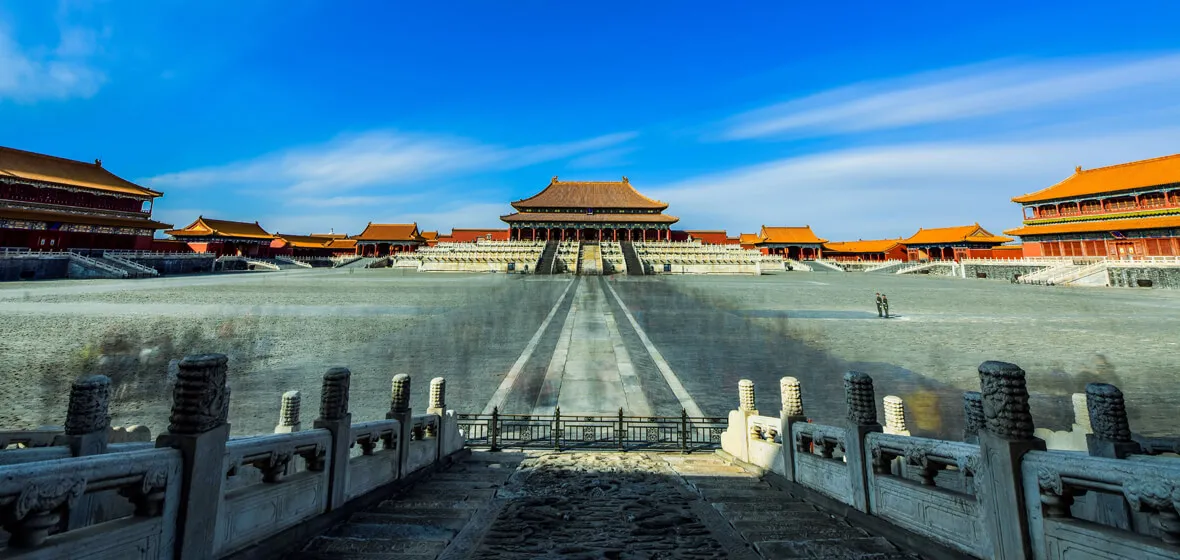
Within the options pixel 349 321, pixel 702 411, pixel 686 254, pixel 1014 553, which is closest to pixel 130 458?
pixel 1014 553

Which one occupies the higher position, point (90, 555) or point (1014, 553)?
point (90, 555)

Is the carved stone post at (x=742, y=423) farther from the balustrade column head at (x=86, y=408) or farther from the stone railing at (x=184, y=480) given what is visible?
the balustrade column head at (x=86, y=408)

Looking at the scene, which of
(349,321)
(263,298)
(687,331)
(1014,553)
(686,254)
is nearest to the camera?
(1014,553)

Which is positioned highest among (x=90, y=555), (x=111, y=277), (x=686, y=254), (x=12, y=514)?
(x=686, y=254)

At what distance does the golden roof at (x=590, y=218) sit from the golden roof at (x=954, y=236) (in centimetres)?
3521

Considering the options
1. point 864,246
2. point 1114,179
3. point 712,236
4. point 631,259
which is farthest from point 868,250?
point 631,259

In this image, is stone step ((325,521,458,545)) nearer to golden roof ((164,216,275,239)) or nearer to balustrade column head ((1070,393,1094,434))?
balustrade column head ((1070,393,1094,434))

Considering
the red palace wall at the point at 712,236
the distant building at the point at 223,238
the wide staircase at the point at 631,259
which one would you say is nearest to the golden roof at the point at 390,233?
the distant building at the point at 223,238

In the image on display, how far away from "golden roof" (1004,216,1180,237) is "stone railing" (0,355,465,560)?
60441 millimetres

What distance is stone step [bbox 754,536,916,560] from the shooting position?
11.2ft

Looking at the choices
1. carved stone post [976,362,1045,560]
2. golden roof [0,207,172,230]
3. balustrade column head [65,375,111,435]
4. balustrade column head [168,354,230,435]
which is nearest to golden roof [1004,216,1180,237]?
carved stone post [976,362,1045,560]

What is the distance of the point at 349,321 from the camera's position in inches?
645

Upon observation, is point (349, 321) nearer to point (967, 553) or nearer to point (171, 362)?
point (171, 362)

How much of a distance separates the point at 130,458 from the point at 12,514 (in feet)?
1.52
